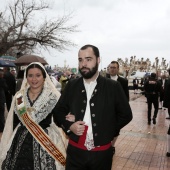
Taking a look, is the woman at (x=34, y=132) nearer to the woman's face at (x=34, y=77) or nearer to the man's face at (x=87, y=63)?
the woman's face at (x=34, y=77)

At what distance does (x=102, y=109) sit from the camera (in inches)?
92.9

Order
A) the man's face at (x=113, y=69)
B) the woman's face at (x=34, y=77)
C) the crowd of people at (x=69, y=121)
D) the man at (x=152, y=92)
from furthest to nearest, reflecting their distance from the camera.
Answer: the man at (x=152, y=92)
the man's face at (x=113, y=69)
the woman's face at (x=34, y=77)
the crowd of people at (x=69, y=121)

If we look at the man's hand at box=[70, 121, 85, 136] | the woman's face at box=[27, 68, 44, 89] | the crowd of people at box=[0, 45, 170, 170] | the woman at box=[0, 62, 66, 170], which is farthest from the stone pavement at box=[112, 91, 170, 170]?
the man's hand at box=[70, 121, 85, 136]

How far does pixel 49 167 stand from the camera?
316 cm

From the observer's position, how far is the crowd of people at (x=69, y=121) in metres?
2.34

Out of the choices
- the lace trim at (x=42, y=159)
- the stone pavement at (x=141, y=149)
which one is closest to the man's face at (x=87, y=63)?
the lace trim at (x=42, y=159)

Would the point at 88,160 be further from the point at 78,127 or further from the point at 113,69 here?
the point at 113,69

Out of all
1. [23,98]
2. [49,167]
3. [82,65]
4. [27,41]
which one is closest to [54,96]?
[23,98]

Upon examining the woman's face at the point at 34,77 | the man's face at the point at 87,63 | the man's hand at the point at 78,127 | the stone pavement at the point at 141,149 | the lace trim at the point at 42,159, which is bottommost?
the stone pavement at the point at 141,149

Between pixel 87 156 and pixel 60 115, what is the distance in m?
0.45

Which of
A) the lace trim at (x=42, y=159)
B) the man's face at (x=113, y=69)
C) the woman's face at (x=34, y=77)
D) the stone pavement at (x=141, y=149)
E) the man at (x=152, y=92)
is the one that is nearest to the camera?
the lace trim at (x=42, y=159)

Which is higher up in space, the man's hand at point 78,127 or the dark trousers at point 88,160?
the man's hand at point 78,127

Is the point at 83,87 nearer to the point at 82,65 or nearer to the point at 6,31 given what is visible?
the point at 82,65

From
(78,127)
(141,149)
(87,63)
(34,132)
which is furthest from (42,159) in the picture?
(141,149)
